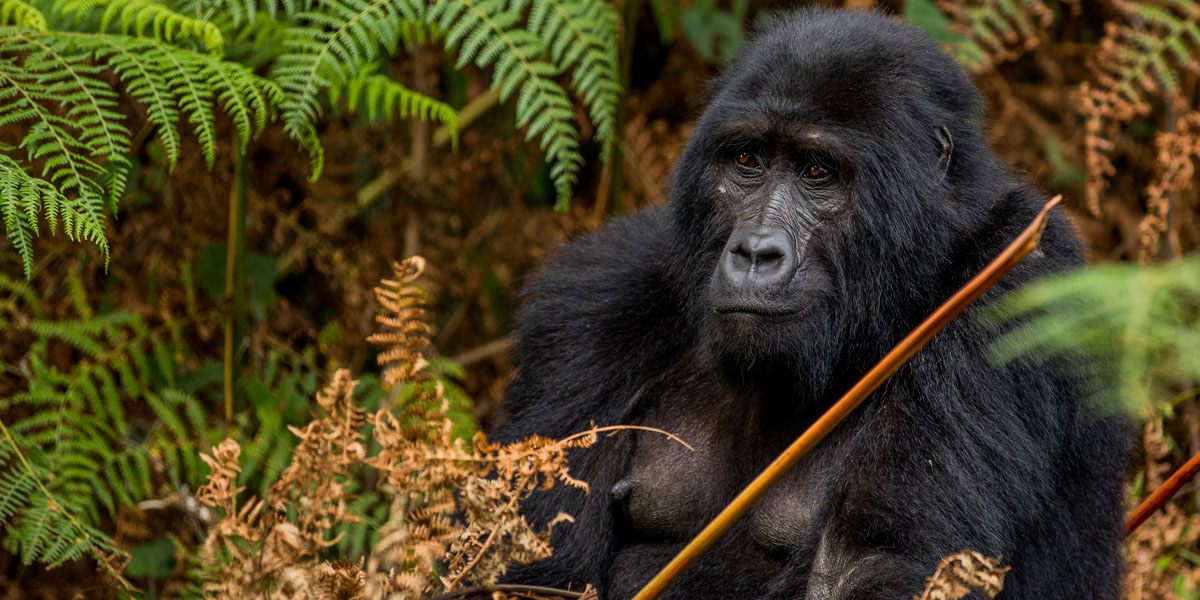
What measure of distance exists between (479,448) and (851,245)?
105 cm

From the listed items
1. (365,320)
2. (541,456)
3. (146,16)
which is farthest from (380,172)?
(541,456)

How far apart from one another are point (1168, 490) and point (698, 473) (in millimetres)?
1061

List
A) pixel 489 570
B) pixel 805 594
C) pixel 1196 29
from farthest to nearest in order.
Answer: pixel 1196 29 < pixel 805 594 < pixel 489 570

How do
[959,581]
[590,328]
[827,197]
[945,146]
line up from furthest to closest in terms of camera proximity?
[590,328] → [945,146] → [827,197] → [959,581]

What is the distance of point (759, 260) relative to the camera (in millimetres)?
2621

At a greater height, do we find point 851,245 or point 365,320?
point 851,245

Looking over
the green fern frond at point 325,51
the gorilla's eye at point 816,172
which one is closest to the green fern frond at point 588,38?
the green fern frond at point 325,51

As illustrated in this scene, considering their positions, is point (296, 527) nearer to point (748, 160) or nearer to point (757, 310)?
point (757, 310)

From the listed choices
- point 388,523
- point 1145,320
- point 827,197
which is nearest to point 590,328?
point 827,197

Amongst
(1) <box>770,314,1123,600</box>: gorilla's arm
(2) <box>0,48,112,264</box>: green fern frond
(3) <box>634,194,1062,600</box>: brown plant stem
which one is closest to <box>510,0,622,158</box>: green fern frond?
(2) <box>0,48,112,264</box>: green fern frond

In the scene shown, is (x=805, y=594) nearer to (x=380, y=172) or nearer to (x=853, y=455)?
(x=853, y=455)

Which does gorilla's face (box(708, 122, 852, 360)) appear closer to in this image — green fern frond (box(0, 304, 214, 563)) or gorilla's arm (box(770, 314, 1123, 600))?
gorilla's arm (box(770, 314, 1123, 600))

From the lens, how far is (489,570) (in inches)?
84.0

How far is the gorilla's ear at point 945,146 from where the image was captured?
2.87 meters
